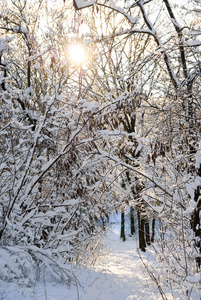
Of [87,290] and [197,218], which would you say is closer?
[197,218]

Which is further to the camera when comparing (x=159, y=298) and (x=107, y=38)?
(x=159, y=298)

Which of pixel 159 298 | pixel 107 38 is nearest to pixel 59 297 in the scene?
pixel 159 298

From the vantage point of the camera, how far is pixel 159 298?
462 centimetres

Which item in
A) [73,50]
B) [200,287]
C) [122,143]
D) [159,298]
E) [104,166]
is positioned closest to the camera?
[200,287]

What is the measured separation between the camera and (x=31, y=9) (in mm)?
7719

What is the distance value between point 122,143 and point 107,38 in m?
1.67

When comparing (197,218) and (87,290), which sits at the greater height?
(197,218)

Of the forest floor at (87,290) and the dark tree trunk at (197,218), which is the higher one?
the dark tree trunk at (197,218)

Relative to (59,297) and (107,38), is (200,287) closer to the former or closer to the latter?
(59,297)

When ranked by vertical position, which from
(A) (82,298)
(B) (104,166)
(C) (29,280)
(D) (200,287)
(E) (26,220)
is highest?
(B) (104,166)

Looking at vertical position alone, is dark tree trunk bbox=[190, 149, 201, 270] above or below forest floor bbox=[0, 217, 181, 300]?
above

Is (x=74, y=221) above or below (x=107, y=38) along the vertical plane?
below

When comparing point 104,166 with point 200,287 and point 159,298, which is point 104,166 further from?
point 200,287

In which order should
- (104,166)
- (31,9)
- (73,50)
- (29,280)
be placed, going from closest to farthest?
(73,50) → (29,280) → (104,166) → (31,9)
